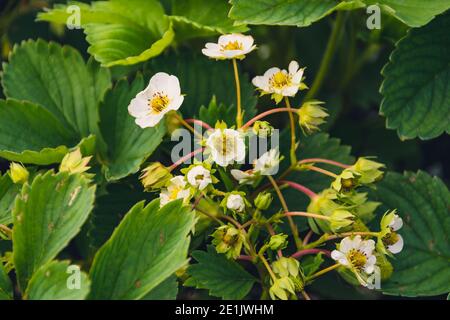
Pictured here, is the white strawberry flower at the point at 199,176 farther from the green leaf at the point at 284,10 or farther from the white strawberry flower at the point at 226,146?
the green leaf at the point at 284,10

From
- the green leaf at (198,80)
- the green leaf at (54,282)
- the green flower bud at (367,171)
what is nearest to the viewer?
the green leaf at (54,282)

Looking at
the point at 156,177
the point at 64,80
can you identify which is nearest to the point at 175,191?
the point at 156,177

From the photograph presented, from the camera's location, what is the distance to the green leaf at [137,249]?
91 centimetres

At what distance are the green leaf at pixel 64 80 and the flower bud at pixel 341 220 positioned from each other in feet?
1.47

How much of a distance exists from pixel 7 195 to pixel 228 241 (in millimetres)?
345

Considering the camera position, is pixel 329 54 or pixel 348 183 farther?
pixel 329 54

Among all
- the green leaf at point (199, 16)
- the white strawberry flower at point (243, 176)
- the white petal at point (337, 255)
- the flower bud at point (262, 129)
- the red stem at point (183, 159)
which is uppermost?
the green leaf at point (199, 16)

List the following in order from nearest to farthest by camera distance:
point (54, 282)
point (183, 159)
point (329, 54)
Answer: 1. point (54, 282)
2. point (183, 159)
3. point (329, 54)

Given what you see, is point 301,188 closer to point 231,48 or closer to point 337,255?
point 337,255

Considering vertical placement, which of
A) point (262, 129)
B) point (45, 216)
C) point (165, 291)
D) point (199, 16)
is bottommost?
point (165, 291)

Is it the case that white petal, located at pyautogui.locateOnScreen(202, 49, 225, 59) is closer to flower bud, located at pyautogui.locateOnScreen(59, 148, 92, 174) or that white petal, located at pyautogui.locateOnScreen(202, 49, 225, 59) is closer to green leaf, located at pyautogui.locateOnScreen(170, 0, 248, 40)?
green leaf, located at pyautogui.locateOnScreen(170, 0, 248, 40)

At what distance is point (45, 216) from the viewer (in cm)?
93

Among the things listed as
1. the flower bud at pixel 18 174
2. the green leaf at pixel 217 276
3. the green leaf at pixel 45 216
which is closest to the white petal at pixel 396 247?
the green leaf at pixel 217 276
